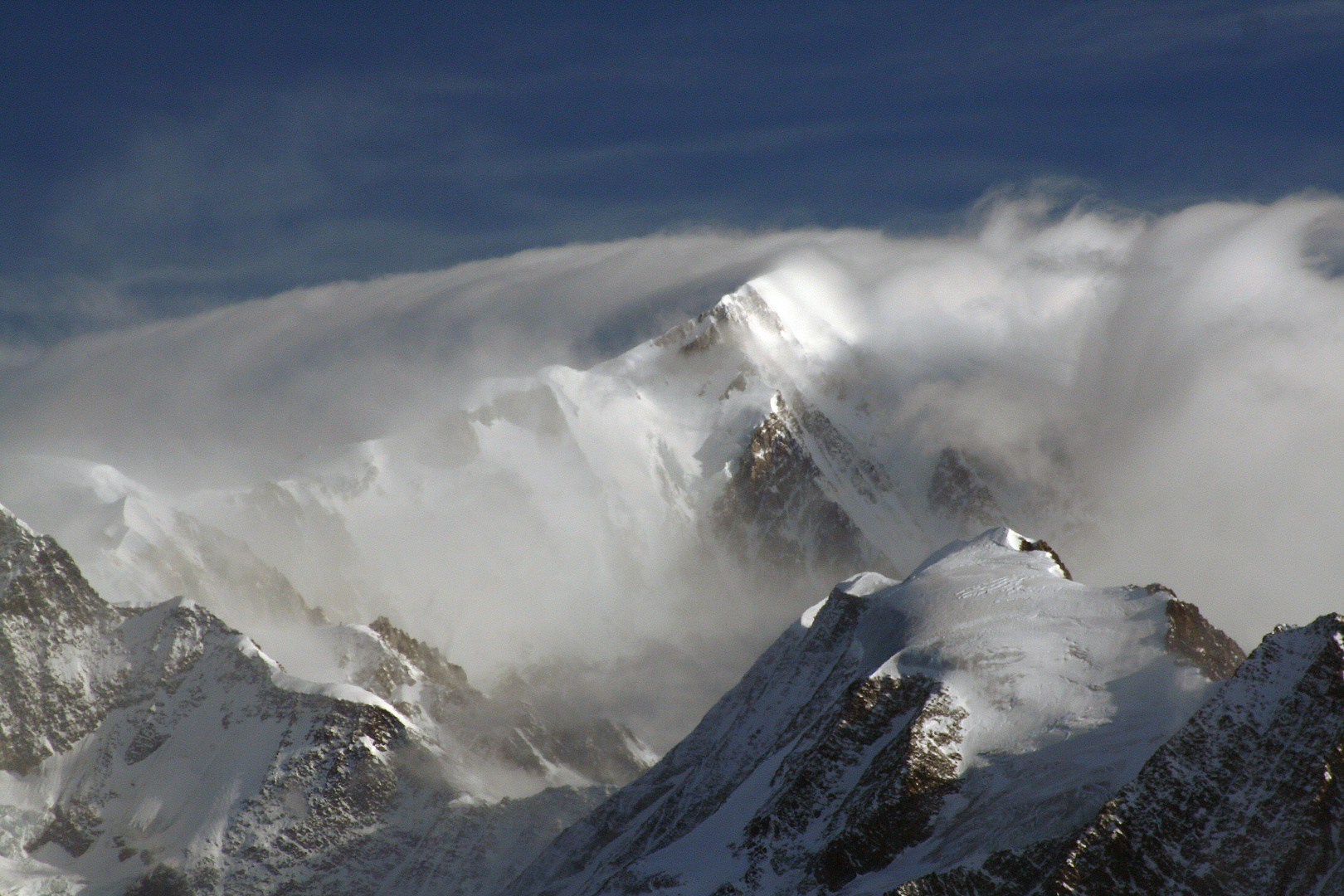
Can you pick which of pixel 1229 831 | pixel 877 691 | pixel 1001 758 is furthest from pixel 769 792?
pixel 1229 831

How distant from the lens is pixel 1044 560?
197875 millimetres

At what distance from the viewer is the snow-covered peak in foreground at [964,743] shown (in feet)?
468

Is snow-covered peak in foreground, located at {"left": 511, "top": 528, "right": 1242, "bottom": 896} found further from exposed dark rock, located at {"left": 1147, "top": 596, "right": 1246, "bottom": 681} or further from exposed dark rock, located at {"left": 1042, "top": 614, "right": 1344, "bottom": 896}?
exposed dark rock, located at {"left": 1042, "top": 614, "right": 1344, "bottom": 896}

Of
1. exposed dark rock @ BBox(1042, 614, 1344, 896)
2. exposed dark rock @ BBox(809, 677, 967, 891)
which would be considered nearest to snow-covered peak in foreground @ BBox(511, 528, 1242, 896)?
exposed dark rock @ BBox(809, 677, 967, 891)

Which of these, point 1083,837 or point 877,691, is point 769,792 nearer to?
point 877,691

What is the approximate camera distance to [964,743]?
153750 mm

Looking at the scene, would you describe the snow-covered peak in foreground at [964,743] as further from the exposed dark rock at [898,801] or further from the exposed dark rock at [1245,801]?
the exposed dark rock at [1245,801]

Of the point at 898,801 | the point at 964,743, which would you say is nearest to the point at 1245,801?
the point at 964,743

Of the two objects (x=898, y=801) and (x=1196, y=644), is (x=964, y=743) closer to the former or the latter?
(x=898, y=801)

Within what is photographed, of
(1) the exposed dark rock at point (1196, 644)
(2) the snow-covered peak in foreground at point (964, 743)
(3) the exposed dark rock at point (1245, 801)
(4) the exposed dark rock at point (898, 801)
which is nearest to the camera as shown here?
(3) the exposed dark rock at point (1245, 801)

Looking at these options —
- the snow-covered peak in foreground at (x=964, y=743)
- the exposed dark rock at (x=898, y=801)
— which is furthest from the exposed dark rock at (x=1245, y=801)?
the exposed dark rock at (x=898, y=801)

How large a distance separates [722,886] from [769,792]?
20834mm

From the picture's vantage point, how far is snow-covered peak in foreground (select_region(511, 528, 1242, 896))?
142500 mm

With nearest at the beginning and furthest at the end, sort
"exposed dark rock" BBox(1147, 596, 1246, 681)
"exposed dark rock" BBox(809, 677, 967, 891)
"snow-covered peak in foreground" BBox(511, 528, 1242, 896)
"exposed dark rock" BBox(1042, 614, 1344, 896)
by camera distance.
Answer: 1. "exposed dark rock" BBox(1042, 614, 1344, 896)
2. "snow-covered peak in foreground" BBox(511, 528, 1242, 896)
3. "exposed dark rock" BBox(809, 677, 967, 891)
4. "exposed dark rock" BBox(1147, 596, 1246, 681)
